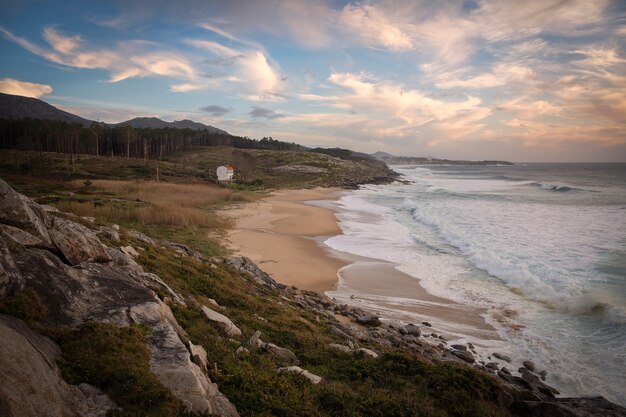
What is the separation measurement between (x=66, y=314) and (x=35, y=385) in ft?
7.66

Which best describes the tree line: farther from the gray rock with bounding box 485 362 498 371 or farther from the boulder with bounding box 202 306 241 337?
the gray rock with bounding box 485 362 498 371

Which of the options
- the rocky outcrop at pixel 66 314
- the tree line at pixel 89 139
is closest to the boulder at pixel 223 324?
the rocky outcrop at pixel 66 314

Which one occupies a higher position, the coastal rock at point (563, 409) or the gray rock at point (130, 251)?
the gray rock at point (130, 251)

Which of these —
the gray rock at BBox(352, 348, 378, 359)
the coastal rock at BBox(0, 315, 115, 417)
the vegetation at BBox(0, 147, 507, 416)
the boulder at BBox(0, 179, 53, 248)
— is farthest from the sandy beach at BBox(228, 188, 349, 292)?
the coastal rock at BBox(0, 315, 115, 417)

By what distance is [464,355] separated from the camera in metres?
12.2

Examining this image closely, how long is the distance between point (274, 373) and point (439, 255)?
2060 cm

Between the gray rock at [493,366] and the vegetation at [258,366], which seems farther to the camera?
the gray rock at [493,366]

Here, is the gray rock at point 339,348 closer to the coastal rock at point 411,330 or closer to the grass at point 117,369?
the coastal rock at point 411,330

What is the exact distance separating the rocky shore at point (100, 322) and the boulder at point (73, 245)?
0.08ft

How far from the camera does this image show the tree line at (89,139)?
7412cm

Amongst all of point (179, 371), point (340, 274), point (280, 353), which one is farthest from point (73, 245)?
point (340, 274)

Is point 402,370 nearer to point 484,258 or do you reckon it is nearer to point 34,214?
point 34,214

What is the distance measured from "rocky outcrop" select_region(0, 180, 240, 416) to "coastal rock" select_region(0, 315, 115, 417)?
0.04ft

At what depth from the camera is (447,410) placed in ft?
23.6
